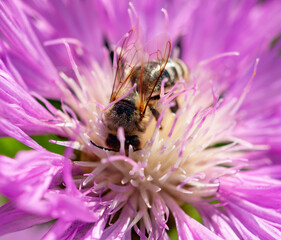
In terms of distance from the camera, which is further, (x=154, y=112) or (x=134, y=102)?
(x=154, y=112)

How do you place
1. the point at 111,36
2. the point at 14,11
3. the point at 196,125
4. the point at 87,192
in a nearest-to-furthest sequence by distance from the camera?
the point at 87,192 < the point at 14,11 < the point at 196,125 < the point at 111,36

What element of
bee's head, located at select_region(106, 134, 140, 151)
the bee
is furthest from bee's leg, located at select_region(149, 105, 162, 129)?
bee's head, located at select_region(106, 134, 140, 151)

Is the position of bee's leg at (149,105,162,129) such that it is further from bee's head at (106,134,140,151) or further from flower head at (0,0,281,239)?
bee's head at (106,134,140,151)

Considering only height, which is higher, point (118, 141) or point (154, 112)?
point (154, 112)

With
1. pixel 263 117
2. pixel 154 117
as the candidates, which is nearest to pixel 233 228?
pixel 154 117

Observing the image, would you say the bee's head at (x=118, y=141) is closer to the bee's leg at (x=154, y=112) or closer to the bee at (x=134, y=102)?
the bee at (x=134, y=102)

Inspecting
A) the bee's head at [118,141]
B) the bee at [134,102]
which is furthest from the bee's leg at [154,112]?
the bee's head at [118,141]

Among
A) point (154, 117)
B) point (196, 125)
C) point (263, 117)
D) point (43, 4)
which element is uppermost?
point (43, 4)

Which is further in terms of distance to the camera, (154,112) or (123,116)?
(154,112)

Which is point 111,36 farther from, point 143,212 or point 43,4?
point 143,212
